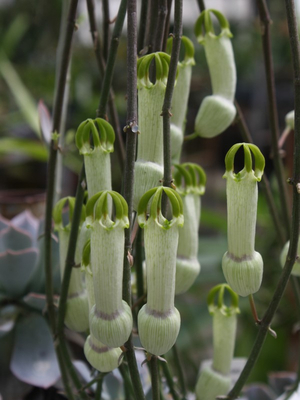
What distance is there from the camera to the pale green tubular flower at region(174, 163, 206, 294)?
1.10 feet

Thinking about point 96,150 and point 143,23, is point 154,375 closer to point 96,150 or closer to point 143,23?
point 96,150

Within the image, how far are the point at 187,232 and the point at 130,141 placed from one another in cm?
11

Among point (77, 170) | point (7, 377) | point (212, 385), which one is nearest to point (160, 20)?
point (212, 385)

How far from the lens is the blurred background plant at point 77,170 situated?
512 mm

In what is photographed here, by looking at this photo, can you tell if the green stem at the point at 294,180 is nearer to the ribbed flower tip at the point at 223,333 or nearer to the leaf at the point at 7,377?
the ribbed flower tip at the point at 223,333

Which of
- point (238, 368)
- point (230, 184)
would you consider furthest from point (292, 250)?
point (238, 368)

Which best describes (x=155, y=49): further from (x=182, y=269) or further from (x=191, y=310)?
(x=191, y=310)

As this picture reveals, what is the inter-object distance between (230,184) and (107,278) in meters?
0.09

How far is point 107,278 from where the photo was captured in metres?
0.26

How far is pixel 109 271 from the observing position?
26cm

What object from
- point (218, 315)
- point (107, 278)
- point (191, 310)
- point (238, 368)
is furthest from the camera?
point (191, 310)

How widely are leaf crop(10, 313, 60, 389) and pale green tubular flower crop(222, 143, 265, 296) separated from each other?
24cm

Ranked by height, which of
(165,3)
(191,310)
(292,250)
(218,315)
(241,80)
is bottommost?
(191,310)

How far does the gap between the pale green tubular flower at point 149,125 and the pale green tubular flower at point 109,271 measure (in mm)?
31
